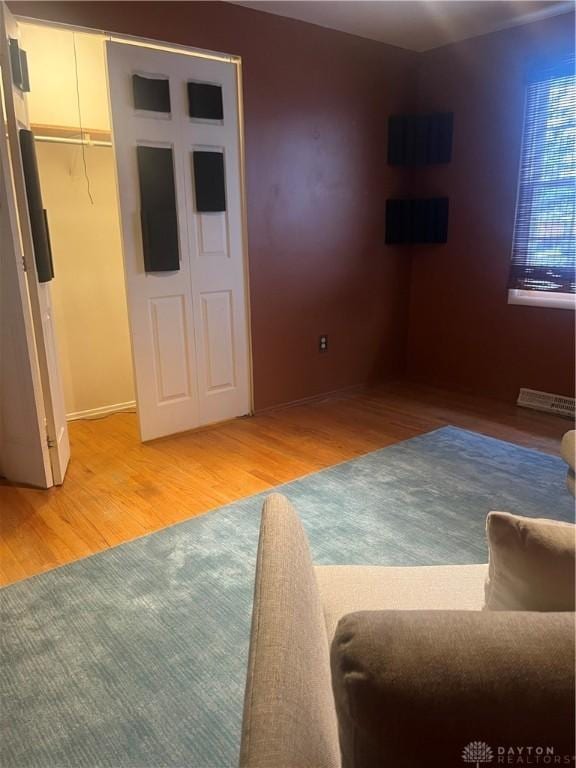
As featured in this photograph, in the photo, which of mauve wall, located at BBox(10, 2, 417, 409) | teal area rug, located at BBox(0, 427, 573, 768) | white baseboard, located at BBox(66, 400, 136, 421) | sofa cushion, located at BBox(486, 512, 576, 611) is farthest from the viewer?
white baseboard, located at BBox(66, 400, 136, 421)

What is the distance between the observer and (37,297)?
274cm

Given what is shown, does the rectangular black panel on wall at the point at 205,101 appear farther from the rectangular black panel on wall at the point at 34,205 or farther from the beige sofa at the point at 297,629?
the beige sofa at the point at 297,629

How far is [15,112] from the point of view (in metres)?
2.57

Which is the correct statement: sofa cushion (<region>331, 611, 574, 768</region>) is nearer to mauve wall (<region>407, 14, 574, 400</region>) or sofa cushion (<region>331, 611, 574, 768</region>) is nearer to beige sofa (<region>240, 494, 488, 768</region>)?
beige sofa (<region>240, 494, 488, 768</region>)

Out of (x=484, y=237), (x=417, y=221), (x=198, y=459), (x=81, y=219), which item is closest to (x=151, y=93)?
(x=81, y=219)

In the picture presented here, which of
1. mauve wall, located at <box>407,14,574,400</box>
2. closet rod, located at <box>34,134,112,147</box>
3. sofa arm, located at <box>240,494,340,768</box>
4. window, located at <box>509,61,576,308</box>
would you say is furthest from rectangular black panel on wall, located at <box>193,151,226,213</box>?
sofa arm, located at <box>240,494,340,768</box>

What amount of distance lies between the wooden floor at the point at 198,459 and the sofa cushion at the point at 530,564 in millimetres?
1908

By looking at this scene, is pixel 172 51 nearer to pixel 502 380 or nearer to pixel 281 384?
pixel 281 384

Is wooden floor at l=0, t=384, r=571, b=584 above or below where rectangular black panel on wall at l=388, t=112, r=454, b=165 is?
below

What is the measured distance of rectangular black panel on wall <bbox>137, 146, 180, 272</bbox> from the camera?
129 inches

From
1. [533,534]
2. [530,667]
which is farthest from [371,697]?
[533,534]

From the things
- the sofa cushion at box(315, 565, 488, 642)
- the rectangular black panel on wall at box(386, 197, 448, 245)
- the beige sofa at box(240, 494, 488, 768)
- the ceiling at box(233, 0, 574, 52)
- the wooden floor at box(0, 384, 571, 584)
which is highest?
the ceiling at box(233, 0, 574, 52)

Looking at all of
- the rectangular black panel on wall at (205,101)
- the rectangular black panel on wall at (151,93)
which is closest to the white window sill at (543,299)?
the rectangular black panel on wall at (205,101)

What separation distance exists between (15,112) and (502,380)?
3.67 metres
